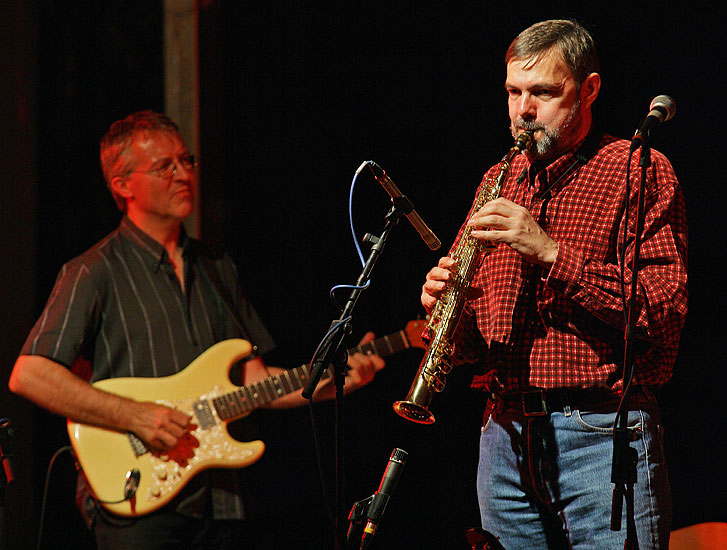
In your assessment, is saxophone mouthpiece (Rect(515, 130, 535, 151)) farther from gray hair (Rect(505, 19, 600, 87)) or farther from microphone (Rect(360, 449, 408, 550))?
microphone (Rect(360, 449, 408, 550))

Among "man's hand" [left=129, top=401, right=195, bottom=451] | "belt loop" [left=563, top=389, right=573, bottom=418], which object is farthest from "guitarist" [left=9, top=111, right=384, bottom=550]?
"belt loop" [left=563, top=389, right=573, bottom=418]

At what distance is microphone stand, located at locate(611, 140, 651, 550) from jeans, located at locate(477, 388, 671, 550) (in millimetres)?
71

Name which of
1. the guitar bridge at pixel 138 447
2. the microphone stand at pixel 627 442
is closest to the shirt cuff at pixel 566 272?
the microphone stand at pixel 627 442

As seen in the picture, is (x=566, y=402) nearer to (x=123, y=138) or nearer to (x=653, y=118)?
(x=653, y=118)

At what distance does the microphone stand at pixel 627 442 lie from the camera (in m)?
1.70

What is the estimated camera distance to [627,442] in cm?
171

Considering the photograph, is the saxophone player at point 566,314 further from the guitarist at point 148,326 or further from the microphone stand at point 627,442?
the guitarist at point 148,326

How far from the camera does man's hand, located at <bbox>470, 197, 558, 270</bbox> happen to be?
6.08 feet

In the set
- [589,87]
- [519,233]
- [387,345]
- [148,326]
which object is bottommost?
[387,345]

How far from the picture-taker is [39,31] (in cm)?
390

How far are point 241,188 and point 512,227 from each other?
2352 millimetres

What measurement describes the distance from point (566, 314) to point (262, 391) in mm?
1513

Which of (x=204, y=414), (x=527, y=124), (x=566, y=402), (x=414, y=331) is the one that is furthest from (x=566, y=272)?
(x=204, y=414)

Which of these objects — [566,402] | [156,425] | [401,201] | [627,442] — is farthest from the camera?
[156,425]
